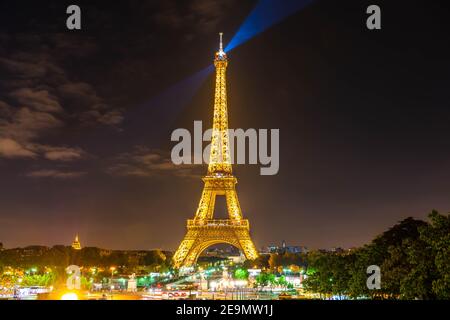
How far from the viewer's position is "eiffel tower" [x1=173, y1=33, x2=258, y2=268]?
241 feet

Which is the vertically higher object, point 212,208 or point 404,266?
point 212,208

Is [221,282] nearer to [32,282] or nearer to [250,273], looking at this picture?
[250,273]

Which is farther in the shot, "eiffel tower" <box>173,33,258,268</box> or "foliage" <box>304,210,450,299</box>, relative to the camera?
"eiffel tower" <box>173,33,258,268</box>

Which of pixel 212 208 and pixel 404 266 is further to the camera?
pixel 212 208

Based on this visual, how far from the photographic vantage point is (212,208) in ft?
249

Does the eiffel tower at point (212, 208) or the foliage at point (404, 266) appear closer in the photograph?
the foliage at point (404, 266)

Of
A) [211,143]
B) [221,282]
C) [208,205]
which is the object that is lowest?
[221,282]

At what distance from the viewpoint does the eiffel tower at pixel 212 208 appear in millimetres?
73500

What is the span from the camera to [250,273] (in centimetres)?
7725
